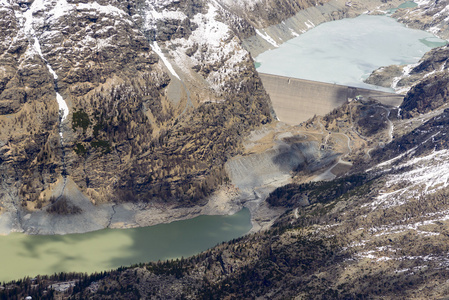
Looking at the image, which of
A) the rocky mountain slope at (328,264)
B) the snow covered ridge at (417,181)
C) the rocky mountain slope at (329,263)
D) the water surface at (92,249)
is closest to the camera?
the rocky mountain slope at (329,263)

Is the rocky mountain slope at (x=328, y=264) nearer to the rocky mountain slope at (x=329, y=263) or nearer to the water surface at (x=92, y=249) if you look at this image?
the rocky mountain slope at (x=329, y=263)

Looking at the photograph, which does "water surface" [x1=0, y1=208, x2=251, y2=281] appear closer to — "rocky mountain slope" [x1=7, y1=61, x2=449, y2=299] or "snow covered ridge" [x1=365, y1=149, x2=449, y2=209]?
"rocky mountain slope" [x1=7, y1=61, x2=449, y2=299]

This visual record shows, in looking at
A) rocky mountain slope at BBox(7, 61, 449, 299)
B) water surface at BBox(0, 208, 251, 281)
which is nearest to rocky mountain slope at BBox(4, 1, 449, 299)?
rocky mountain slope at BBox(7, 61, 449, 299)

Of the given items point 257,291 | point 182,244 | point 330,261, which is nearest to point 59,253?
point 182,244

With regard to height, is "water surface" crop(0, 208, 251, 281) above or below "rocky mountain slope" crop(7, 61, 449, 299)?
below

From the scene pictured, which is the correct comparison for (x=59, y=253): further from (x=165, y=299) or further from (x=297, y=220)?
(x=297, y=220)

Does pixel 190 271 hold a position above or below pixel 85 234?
above

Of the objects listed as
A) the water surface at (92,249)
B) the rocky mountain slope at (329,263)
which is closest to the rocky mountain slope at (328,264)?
the rocky mountain slope at (329,263)

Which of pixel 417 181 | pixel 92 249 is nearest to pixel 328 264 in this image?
pixel 417 181
